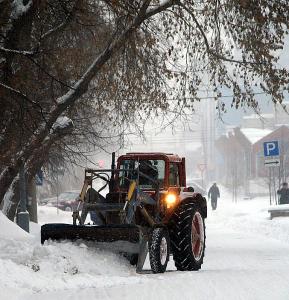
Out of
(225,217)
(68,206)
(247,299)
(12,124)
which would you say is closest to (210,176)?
(68,206)

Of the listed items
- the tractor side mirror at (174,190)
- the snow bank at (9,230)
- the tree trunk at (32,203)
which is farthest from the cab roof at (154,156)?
the tree trunk at (32,203)

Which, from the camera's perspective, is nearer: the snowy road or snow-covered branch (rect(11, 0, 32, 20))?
the snowy road

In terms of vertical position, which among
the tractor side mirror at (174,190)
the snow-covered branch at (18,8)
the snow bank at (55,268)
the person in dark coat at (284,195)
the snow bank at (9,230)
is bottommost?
the snow bank at (55,268)

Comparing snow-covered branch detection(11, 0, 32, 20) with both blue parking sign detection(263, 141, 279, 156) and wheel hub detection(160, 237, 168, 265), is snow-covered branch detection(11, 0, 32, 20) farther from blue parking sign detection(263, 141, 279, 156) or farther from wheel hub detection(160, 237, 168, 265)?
blue parking sign detection(263, 141, 279, 156)

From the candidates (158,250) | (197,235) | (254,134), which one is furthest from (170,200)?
(254,134)

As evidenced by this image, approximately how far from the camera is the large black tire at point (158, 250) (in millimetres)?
9953

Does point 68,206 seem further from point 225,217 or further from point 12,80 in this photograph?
point 12,80

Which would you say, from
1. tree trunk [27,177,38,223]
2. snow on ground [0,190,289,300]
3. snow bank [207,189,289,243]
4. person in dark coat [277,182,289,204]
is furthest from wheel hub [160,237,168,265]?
person in dark coat [277,182,289,204]

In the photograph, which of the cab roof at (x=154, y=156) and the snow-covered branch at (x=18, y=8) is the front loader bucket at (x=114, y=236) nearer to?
the cab roof at (x=154, y=156)

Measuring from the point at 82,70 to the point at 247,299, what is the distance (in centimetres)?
1094

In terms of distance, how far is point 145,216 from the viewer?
34.6 ft

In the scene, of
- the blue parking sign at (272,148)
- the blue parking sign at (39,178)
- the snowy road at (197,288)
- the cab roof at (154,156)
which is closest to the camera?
the snowy road at (197,288)

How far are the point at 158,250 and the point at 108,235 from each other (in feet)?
2.44

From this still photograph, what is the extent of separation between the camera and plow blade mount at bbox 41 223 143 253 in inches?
384
